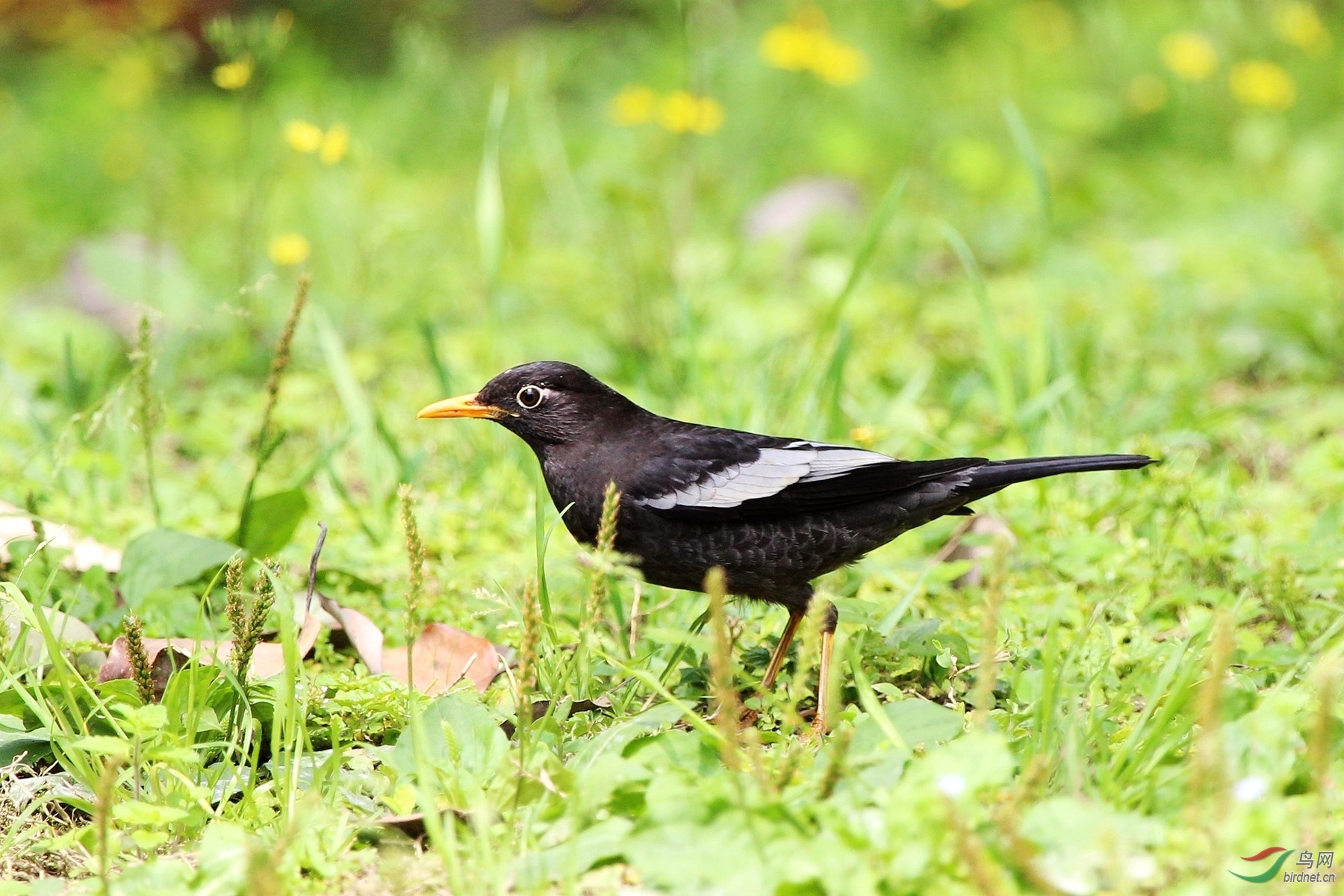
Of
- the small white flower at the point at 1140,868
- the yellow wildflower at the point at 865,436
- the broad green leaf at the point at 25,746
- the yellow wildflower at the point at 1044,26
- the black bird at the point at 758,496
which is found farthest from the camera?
the yellow wildflower at the point at 1044,26

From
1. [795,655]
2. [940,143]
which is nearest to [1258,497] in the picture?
[795,655]

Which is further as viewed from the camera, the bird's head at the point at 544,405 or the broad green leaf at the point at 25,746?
the bird's head at the point at 544,405

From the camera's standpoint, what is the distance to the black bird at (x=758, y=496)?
11.1 feet

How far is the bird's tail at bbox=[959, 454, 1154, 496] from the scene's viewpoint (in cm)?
337

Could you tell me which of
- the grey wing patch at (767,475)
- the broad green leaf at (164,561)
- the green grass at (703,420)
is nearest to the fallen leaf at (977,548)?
the green grass at (703,420)

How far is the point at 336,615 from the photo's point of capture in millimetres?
3551

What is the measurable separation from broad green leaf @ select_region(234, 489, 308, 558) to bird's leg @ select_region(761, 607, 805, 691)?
55.4 inches

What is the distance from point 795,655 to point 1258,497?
6.12ft

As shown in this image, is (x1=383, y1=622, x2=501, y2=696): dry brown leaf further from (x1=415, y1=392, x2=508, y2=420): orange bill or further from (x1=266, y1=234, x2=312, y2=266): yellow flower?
(x1=266, y1=234, x2=312, y2=266): yellow flower

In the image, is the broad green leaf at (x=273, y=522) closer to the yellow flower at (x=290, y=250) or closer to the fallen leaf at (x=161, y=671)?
the fallen leaf at (x=161, y=671)

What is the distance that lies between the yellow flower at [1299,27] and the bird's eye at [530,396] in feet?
24.8

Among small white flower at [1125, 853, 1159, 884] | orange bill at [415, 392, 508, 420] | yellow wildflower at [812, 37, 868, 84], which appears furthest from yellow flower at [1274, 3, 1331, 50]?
small white flower at [1125, 853, 1159, 884]

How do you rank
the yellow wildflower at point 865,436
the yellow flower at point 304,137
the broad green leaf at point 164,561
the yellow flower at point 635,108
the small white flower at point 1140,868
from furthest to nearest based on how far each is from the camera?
the yellow flower at point 635,108 < the yellow flower at point 304,137 < the yellow wildflower at point 865,436 < the broad green leaf at point 164,561 < the small white flower at point 1140,868

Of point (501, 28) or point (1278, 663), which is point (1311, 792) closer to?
point (1278, 663)
